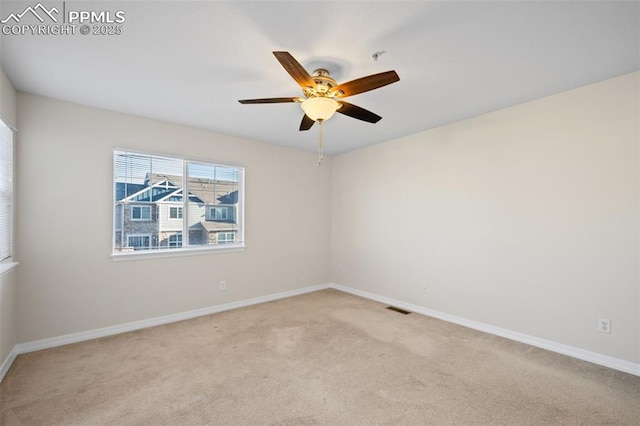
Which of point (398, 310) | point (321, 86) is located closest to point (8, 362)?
point (321, 86)

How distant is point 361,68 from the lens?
7.65 ft

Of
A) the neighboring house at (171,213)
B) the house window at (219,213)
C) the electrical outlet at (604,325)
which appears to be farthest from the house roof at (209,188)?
the electrical outlet at (604,325)

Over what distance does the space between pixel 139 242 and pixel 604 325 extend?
15.9 feet

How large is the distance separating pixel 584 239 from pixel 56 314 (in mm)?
5200

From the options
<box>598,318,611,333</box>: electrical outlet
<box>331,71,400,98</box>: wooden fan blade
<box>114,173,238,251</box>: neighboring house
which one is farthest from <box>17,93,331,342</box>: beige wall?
<box>598,318,611,333</box>: electrical outlet

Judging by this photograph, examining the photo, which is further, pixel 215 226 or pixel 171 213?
pixel 215 226

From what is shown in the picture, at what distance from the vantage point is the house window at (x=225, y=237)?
4.21 meters

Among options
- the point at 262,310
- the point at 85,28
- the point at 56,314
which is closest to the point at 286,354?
the point at 262,310

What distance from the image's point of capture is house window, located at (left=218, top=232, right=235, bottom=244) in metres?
4.21

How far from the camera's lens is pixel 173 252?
12.1ft

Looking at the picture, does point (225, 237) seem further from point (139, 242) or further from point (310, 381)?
point (310, 381)

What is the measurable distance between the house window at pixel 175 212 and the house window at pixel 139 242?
370mm

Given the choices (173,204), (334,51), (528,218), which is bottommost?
(528,218)

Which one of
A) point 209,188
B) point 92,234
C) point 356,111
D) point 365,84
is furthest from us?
point 209,188
